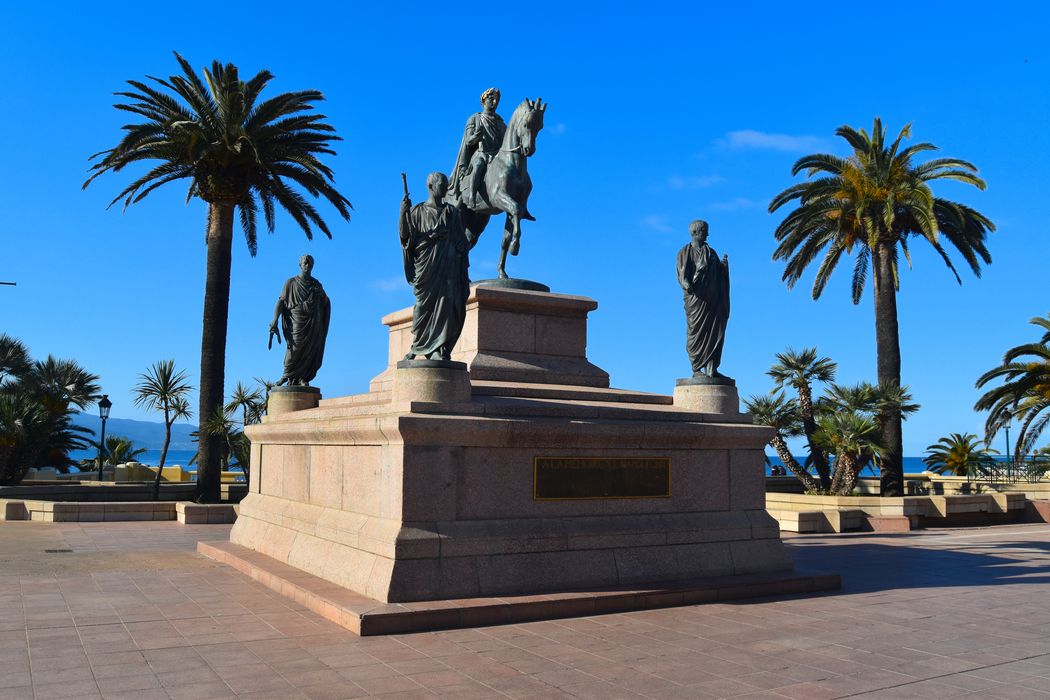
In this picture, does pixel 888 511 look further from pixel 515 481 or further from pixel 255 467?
pixel 515 481

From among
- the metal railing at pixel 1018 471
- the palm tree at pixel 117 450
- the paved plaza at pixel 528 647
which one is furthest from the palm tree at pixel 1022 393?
the palm tree at pixel 117 450

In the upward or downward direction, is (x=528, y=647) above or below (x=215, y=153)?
below

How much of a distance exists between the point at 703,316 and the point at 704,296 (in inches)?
10.7

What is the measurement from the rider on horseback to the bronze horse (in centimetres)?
19

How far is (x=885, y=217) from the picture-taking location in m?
26.3

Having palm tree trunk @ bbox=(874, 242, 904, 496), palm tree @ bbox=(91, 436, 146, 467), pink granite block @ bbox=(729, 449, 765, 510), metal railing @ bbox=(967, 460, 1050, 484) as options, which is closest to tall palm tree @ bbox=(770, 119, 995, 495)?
palm tree trunk @ bbox=(874, 242, 904, 496)

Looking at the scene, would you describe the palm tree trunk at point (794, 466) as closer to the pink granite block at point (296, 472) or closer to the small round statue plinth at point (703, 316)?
the small round statue plinth at point (703, 316)

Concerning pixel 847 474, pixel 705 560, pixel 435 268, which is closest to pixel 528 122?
pixel 435 268

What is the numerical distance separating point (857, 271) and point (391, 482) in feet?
79.9

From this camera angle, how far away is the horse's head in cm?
1246

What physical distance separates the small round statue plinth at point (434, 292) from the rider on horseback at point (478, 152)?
307 centimetres

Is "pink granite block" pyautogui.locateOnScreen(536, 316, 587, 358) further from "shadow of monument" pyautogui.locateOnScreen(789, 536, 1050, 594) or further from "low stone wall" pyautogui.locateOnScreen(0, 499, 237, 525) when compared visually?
"low stone wall" pyautogui.locateOnScreen(0, 499, 237, 525)

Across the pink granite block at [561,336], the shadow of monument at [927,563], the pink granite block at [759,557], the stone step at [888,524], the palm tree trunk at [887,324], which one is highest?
the palm tree trunk at [887,324]

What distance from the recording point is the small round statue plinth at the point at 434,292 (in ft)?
30.6
